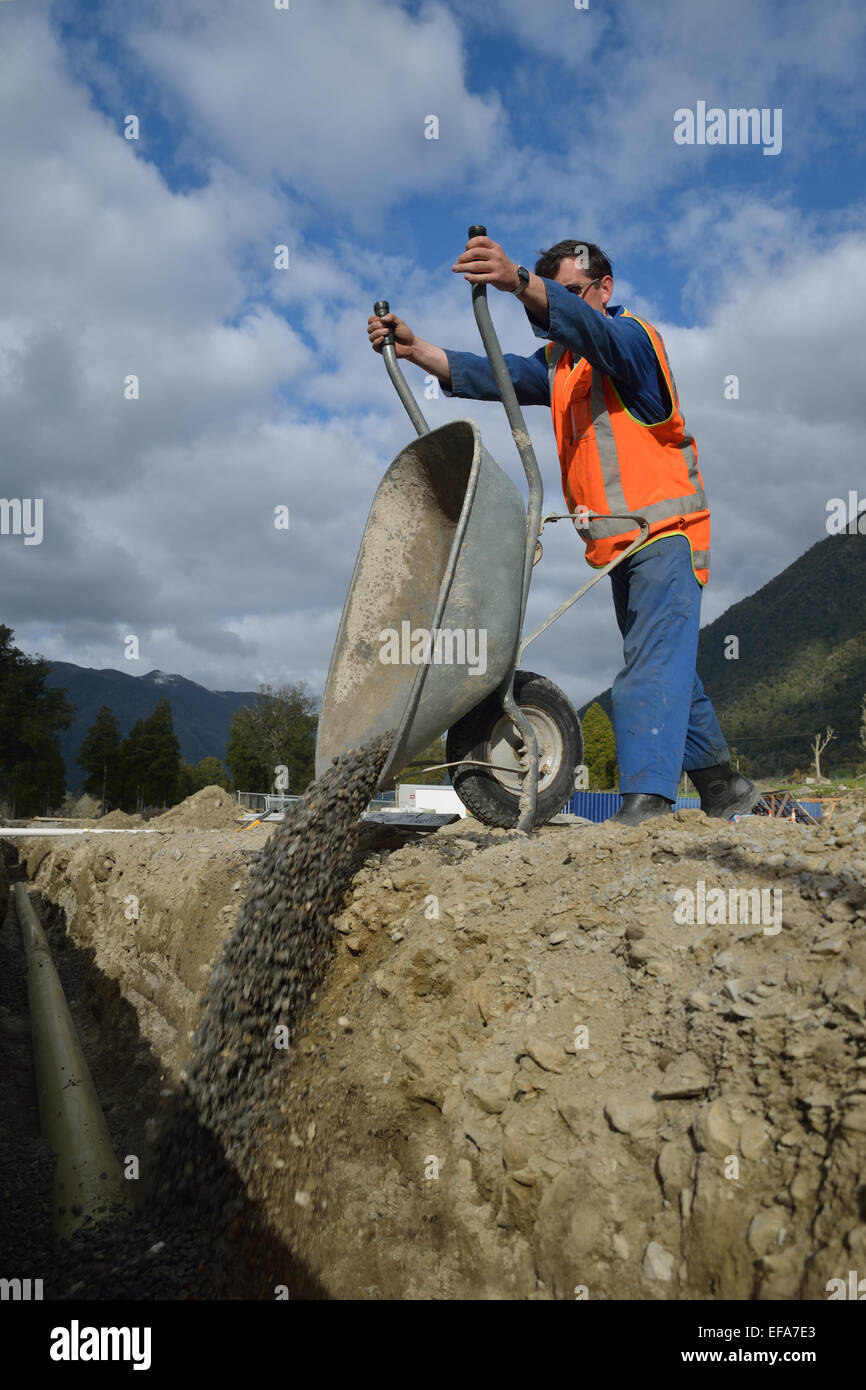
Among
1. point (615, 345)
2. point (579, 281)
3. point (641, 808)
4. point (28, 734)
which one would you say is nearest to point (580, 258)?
point (579, 281)

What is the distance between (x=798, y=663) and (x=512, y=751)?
7441 cm

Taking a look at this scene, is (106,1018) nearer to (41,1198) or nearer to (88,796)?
(41,1198)

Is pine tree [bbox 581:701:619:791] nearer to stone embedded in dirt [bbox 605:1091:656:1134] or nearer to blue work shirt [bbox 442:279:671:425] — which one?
blue work shirt [bbox 442:279:671:425]

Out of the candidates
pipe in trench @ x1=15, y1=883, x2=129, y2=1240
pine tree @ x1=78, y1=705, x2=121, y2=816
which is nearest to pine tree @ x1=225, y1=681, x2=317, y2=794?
pine tree @ x1=78, y1=705, x2=121, y2=816

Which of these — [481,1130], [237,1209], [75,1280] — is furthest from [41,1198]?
[481,1130]

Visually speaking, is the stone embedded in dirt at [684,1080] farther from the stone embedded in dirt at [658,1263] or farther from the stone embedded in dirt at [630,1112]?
the stone embedded in dirt at [658,1263]

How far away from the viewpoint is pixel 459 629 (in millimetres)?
3371

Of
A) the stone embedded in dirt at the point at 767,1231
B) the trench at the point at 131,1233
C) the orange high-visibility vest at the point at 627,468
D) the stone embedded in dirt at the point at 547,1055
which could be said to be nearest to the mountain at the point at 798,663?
the orange high-visibility vest at the point at 627,468

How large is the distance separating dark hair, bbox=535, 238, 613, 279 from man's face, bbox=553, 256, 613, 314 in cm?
2

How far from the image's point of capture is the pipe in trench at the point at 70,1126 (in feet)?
9.63

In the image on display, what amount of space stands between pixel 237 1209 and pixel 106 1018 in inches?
136

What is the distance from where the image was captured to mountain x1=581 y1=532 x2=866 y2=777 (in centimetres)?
5422

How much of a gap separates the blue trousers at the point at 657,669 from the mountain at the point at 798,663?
42948 mm

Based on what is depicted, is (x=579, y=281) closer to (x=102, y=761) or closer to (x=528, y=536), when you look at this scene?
(x=528, y=536)
